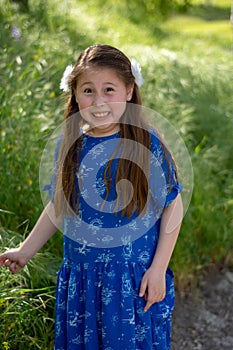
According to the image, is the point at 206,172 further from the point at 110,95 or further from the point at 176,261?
the point at 110,95

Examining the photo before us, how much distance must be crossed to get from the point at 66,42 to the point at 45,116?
201 cm

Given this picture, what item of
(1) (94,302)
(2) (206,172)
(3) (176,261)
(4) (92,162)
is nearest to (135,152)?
(4) (92,162)

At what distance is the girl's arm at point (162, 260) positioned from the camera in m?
2.16

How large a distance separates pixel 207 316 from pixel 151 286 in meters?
1.37

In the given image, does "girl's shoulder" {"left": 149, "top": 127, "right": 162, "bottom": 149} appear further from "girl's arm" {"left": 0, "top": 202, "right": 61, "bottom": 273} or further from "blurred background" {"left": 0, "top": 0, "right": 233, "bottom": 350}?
"blurred background" {"left": 0, "top": 0, "right": 233, "bottom": 350}

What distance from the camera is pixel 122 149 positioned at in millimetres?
2174

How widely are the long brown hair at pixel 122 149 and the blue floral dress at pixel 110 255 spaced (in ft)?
0.08

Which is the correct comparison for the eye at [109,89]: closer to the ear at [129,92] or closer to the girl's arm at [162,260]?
the ear at [129,92]

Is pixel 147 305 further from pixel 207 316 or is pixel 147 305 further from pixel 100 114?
pixel 207 316

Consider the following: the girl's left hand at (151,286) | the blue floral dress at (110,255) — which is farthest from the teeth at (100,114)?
the girl's left hand at (151,286)

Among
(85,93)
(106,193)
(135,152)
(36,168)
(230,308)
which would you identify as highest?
(85,93)

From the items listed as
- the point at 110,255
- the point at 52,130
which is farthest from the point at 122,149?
the point at 52,130

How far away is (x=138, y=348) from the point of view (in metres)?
2.25

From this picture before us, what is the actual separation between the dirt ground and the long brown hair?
1220 millimetres
